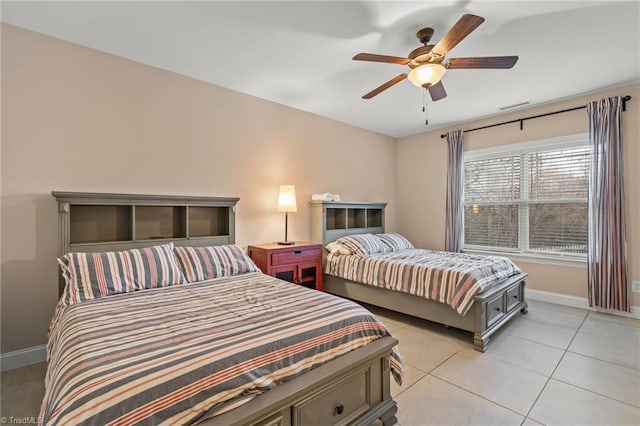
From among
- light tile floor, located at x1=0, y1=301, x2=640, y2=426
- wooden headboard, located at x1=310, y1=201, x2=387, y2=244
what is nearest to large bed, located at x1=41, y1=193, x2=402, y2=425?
light tile floor, located at x1=0, y1=301, x2=640, y2=426

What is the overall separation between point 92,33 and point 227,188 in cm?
172

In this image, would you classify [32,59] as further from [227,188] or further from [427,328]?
[427,328]

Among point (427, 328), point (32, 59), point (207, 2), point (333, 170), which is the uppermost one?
point (207, 2)

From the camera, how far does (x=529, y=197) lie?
4109 millimetres

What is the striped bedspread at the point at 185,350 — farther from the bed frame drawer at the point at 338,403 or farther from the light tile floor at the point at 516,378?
the light tile floor at the point at 516,378

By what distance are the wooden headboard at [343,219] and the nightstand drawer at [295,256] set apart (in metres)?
0.45

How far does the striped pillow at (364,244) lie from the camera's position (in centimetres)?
380

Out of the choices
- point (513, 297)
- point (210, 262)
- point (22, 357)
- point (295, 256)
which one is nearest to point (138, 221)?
point (210, 262)

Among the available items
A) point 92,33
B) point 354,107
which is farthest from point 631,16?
point 92,33

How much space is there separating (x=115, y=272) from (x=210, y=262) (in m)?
0.69

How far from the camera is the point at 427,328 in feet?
10.2

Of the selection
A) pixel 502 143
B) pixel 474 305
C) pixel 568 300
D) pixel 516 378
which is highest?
pixel 502 143

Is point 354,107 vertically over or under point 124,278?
over

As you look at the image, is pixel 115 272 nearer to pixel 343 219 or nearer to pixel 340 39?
pixel 340 39
